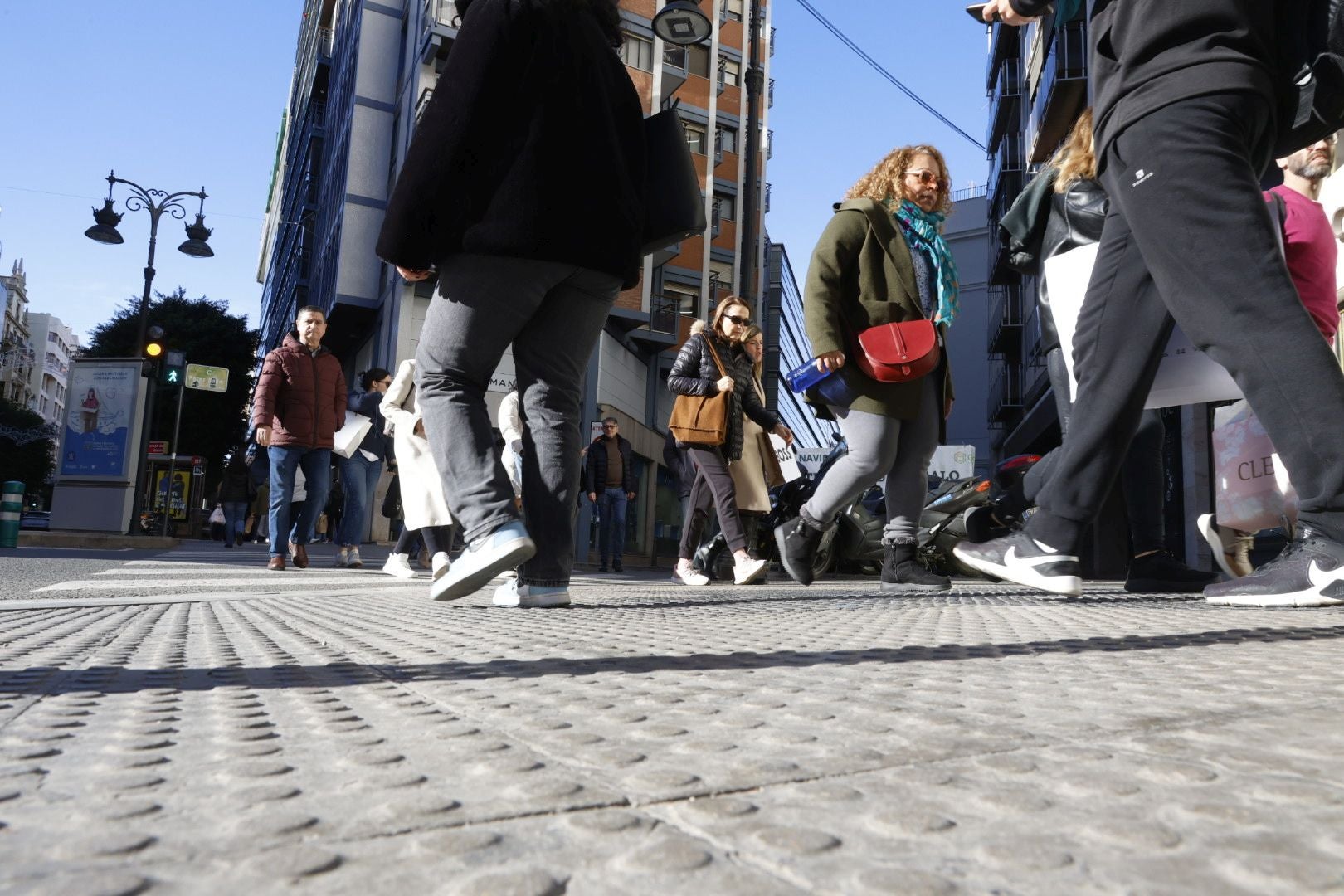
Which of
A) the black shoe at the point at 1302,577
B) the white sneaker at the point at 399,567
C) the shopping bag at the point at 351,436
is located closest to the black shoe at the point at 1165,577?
the black shoe at the point at 1302,577

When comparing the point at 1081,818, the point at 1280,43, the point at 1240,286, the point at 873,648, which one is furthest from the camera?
the point at 1280,43

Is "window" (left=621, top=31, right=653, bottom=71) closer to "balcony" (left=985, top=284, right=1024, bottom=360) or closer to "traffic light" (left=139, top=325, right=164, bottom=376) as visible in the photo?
"balcony" (left=985, top=284, right=1024, bottom=360)

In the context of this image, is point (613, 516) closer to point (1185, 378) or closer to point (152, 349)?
point (152, 349)

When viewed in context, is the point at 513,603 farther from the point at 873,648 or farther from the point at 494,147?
the point at 873,648

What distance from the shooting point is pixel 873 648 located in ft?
6.44

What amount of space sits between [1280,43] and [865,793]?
2.68 meters

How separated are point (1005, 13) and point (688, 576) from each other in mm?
5179

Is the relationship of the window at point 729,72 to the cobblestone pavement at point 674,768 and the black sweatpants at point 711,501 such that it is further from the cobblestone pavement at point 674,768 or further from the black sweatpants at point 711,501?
the cobblestone pavement at point 674,768

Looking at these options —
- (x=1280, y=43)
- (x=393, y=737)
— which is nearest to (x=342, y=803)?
(x=393, y=737)

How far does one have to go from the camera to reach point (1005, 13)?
313cm

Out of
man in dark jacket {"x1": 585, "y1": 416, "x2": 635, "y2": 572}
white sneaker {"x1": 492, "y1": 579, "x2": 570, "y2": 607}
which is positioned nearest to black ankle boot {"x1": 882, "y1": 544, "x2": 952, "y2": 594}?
white sneaker {"x1": 492, "y1": 579, "x2": 570, "y2": 607}

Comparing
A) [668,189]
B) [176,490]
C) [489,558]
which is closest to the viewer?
[489,558]

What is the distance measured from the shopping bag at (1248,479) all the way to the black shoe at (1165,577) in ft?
0.70

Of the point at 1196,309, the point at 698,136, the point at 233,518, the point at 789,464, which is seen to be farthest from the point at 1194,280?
the point at 698,136
